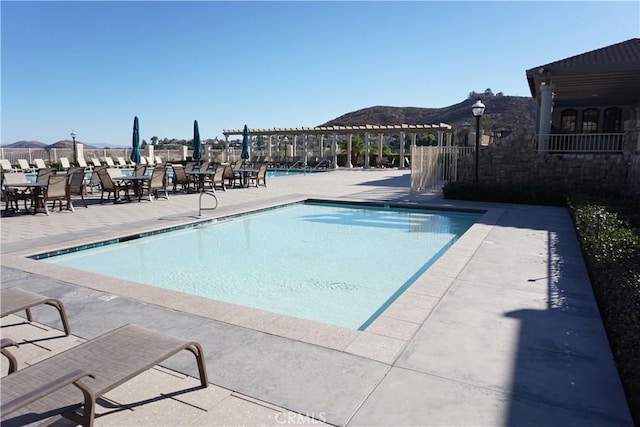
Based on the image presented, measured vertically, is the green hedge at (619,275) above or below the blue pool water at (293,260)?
above

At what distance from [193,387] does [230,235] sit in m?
6.21

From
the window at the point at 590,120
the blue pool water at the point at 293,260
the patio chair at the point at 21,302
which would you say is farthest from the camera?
the window at the point at 590,120

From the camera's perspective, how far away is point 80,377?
1914mm

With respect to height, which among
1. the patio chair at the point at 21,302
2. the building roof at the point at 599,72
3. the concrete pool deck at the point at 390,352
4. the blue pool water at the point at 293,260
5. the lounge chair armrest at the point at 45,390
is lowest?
the blue pool water at the point at 293,260

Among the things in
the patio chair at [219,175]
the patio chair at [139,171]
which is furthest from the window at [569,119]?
the patio chair at [139,171]

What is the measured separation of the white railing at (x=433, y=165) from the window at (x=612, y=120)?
1040cm

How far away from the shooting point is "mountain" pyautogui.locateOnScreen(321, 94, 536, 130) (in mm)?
57256

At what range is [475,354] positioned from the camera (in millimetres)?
3109

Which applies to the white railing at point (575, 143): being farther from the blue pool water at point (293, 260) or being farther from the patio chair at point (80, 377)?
the patio chair at point (80, 377)

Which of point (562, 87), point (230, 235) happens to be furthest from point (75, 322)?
point (562, 87)

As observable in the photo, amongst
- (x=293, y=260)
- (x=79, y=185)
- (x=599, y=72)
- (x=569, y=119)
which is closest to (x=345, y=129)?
(x=569, y=119)

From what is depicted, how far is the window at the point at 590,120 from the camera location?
20.5m

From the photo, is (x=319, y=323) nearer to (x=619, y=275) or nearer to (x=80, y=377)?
(x=80, y=377)

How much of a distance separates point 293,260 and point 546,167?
927cm
